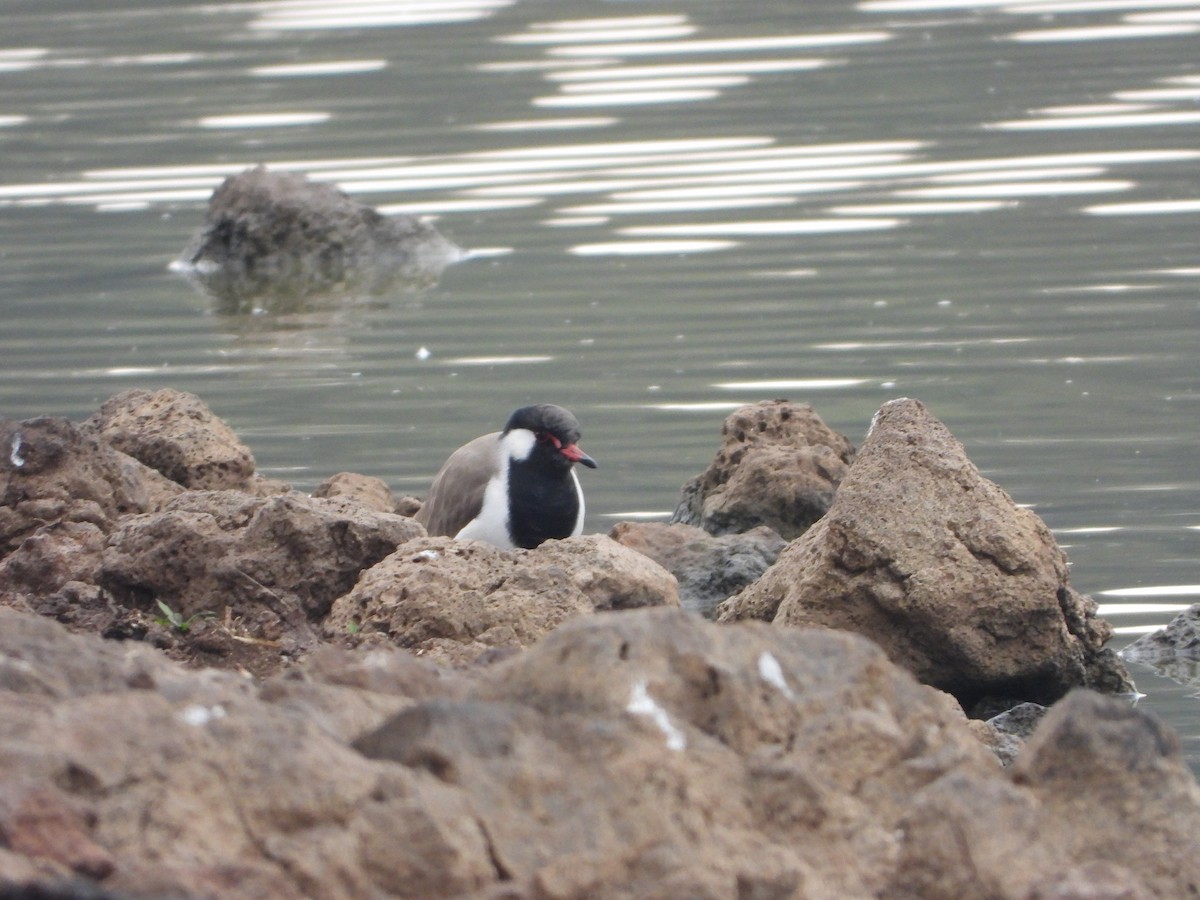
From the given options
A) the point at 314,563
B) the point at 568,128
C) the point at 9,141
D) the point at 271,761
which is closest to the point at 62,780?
the point at 271,761

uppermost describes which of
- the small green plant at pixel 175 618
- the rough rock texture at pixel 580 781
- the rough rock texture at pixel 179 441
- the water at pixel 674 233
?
the rough rock texture at pixel 580 781

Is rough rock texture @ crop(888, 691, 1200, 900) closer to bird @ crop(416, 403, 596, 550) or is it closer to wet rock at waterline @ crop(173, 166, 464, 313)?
bird @ crop(416, 403, 596, 550)

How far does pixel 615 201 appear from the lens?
1745cm

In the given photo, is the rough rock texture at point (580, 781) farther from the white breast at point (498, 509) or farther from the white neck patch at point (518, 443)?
the white neck patch at point (518, 443)

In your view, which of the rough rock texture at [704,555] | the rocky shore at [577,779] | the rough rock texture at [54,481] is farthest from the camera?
the rough rock texture at [704,555]

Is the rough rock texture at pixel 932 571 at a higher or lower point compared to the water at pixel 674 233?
higher

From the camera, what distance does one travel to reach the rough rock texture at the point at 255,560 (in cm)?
636

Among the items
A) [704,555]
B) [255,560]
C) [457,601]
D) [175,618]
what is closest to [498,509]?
[704,555]

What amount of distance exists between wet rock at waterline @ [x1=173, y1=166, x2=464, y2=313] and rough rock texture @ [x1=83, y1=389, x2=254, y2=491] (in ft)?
24.9

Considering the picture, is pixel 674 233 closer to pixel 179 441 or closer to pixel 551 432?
pixel 551 432

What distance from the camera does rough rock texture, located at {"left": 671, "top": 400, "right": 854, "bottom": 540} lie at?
8.79m

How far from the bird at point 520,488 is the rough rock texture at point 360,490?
280mm

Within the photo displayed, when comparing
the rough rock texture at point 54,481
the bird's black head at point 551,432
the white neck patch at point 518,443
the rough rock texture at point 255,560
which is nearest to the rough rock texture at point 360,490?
the white neck patch at point 518,443

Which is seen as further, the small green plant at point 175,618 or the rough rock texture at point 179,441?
the rough rock texture at point 179,441
